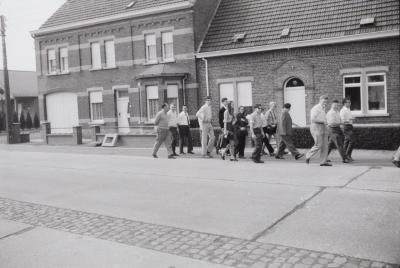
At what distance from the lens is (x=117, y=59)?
26.3 m

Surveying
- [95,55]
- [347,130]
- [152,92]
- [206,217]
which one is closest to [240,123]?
[347,130]

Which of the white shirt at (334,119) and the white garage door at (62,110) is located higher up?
the white garage door at (62,110)

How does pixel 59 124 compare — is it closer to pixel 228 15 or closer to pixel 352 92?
pixel 228 15

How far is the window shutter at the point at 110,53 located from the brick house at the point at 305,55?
19.4ft

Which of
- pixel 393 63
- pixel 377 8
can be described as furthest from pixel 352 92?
pixel 377 8

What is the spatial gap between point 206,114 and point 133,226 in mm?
8924

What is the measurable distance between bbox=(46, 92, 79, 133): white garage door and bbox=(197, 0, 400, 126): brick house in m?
9.64

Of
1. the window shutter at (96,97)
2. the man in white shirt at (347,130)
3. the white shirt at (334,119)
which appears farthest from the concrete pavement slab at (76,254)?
the window shutter at (96,97)

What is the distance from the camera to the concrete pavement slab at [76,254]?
5.56m

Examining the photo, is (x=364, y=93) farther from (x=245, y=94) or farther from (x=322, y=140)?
(x=322, y=140)

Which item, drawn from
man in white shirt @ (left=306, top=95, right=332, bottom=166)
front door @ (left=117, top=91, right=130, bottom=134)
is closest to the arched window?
man in white shirt @ (left=306, top=95, right=332, bottom=166)

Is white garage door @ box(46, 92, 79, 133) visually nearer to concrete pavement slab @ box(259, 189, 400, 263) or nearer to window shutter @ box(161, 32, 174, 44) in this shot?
window shutter @ box(161, 32, 174, 44)

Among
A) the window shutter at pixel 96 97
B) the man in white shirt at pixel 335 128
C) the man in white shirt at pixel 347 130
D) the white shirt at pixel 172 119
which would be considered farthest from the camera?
the window shutter at pixel 96 97

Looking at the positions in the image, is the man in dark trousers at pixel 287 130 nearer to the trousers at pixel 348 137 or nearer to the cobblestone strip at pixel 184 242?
the trousers at pixel 348 137
